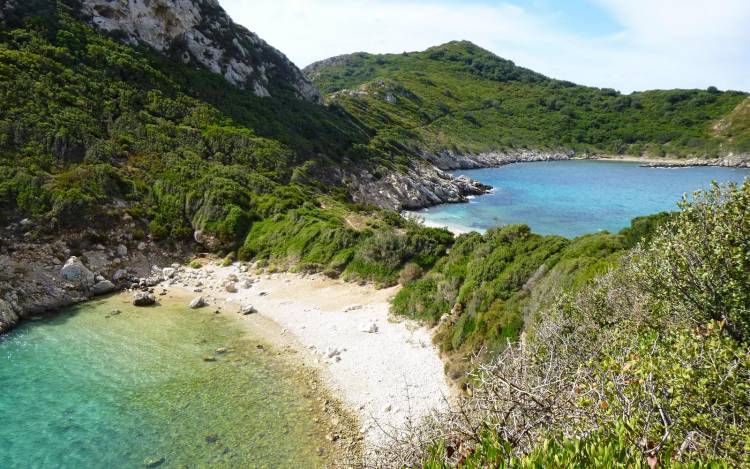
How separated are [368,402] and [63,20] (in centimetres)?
5266

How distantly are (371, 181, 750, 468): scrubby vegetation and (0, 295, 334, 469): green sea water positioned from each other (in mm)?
7267

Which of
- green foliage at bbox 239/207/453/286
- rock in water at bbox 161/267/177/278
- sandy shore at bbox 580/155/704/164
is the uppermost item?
sandy shore at bbox 580/155/704/164

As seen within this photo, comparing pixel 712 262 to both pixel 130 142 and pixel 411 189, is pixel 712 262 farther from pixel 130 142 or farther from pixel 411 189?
pixel 411 189

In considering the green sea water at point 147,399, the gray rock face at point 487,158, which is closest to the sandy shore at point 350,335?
the green sea water at point 147,399

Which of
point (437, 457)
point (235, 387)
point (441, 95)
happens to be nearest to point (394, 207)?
point (235, 387)

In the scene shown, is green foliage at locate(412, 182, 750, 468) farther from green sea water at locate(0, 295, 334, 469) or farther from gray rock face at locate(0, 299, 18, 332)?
gray rock face at locate(0, 299, 18, 332)

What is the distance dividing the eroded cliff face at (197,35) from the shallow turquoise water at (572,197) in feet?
107

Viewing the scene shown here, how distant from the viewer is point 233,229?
3083 cm

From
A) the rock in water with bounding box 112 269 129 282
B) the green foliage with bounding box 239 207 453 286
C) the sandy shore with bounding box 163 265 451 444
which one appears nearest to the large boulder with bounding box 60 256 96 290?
the rock in water with bounding box 112 269 129 282

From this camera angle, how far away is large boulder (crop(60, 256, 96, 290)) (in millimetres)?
23500

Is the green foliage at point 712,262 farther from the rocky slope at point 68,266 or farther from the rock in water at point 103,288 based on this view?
the rock in water at point 103,288

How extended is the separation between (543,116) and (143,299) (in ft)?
560

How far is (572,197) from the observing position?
69.8 m

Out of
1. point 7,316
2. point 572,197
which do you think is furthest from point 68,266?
point 572,197
